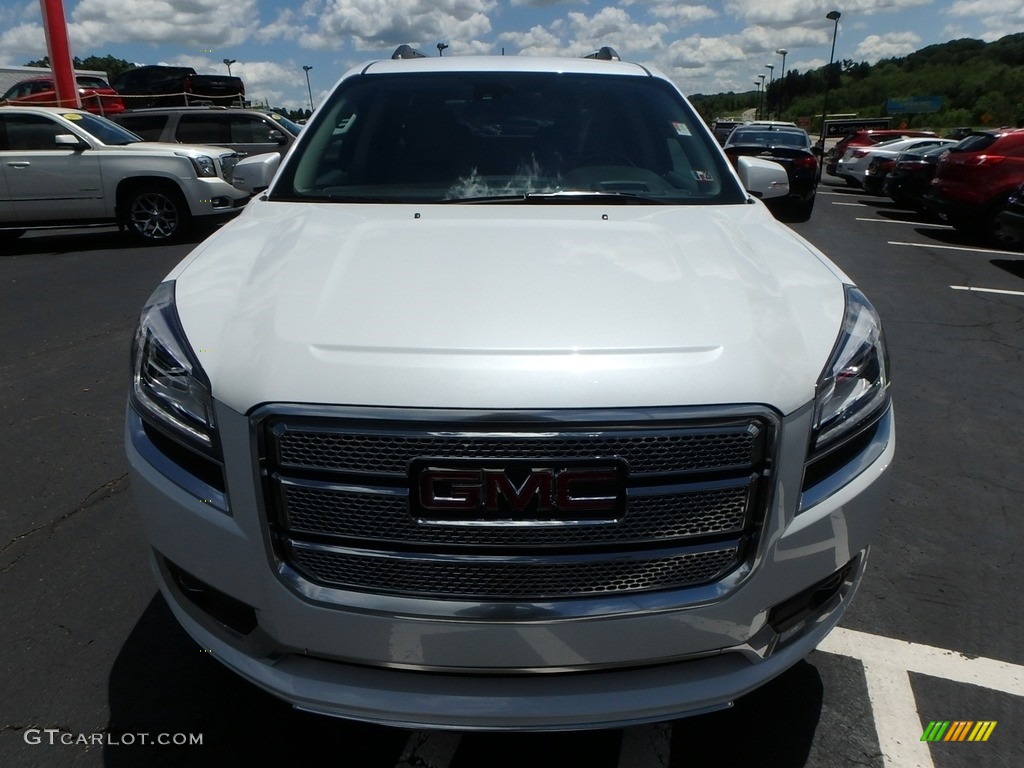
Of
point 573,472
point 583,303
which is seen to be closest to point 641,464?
point 573,472

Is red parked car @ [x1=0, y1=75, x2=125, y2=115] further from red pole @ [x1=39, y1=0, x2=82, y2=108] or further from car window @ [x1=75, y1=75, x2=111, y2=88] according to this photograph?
red pole @ [x1=39, y1=0, x2=82, y2=108]

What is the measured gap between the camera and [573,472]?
1655 millimetres

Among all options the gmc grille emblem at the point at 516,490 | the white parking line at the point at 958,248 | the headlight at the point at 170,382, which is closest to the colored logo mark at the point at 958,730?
the gmc grille emblem at the point at 516,490

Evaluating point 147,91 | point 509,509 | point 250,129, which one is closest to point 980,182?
point 250,129

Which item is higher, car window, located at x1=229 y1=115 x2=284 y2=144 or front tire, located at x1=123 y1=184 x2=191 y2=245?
car window, located at x1=229 y1=115 x2=284 y2=144

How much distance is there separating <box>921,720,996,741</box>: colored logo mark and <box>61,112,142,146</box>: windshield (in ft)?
36.7

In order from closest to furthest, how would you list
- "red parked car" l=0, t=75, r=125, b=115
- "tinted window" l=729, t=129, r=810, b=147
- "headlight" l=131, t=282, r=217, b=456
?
"headlight" l=131, t=282, r=217, b=456 → "tinted window" l=729, t=129, r=810, b=147 → "red parked car" l=0, t=75, r=125, b=115

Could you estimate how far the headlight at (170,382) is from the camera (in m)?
1.83

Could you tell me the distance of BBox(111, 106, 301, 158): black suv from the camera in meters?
13.5

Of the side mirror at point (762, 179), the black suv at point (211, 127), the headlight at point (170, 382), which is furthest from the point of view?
the black suv at point (211, 127)

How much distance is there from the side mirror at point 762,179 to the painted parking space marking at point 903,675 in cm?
191

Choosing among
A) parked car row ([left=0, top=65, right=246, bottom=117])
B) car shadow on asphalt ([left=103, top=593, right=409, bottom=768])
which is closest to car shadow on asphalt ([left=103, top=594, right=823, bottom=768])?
car shadow on asphalt ([left=103, top=593, right=409, bottom=768])

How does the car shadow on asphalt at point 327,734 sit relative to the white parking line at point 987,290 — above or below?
above

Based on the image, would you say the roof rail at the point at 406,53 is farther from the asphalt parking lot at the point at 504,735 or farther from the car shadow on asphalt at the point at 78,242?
the car shadow on asphalt at the point at 78,242
